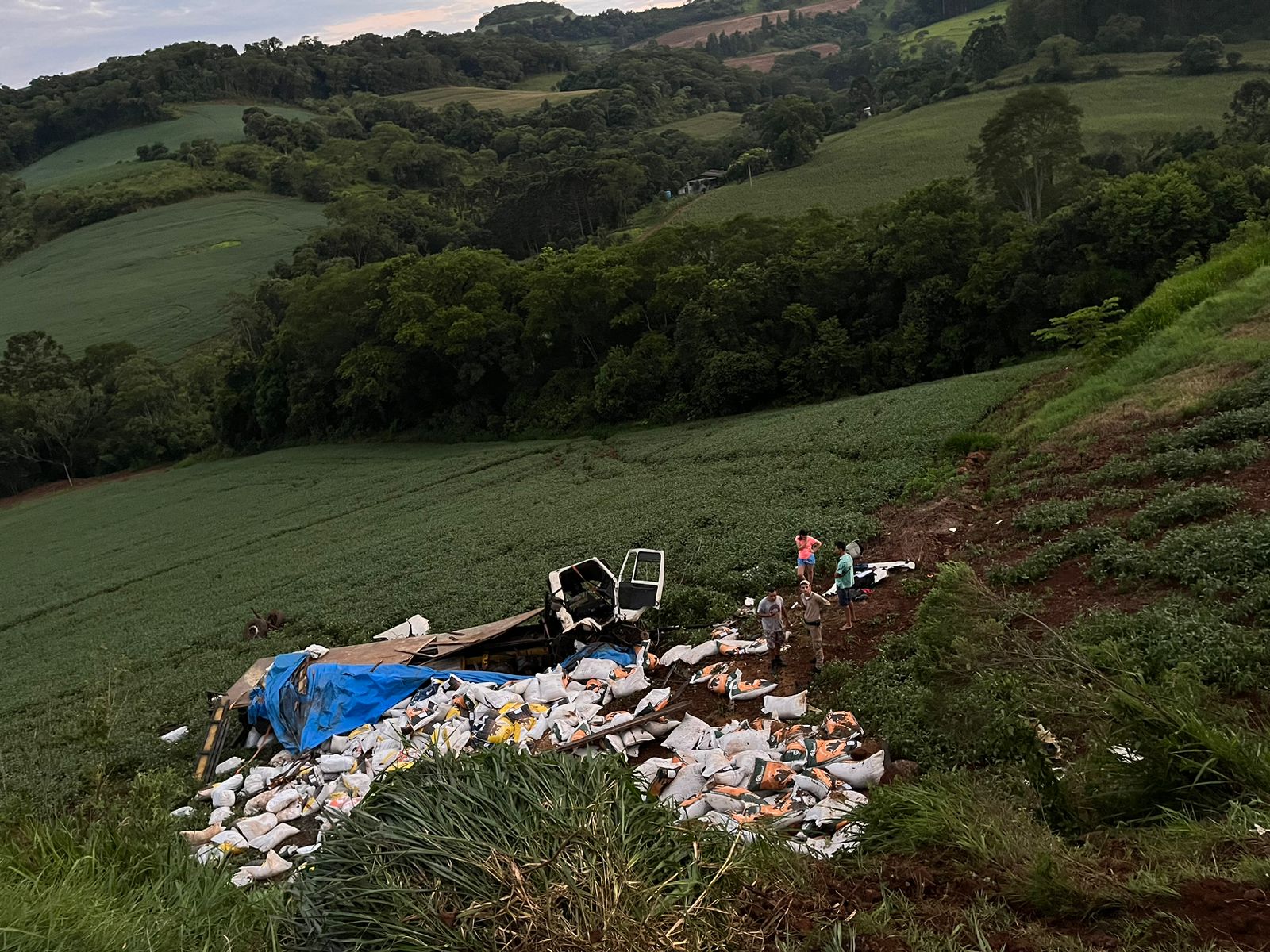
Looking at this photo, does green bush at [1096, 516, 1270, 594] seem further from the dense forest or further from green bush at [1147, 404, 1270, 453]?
the dense forest

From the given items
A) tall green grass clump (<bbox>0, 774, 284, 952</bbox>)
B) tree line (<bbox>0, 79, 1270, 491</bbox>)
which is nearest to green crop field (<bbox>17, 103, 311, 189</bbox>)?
tree line (<bbox>0, 79, 1270, 491</bbox>)

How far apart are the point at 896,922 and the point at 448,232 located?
92.0 metres

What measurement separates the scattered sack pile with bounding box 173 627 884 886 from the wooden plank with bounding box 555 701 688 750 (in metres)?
0.04

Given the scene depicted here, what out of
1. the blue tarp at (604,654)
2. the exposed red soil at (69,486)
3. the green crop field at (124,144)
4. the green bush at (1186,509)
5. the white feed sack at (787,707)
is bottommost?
the exposed red soil at (69,486)

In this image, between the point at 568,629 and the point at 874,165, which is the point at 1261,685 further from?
the point at 874,165

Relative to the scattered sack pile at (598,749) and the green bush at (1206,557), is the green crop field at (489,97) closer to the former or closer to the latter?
the scattered sack pile at (598,749)

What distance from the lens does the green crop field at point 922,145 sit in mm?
73062

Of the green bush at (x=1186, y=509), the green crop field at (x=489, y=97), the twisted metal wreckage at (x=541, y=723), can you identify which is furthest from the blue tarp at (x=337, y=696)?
the green crop field at (x=489, y=97)

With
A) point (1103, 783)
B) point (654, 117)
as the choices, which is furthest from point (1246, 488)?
point (654, 117)

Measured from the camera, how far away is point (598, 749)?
1067cm

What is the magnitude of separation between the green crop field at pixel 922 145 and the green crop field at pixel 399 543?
4223 cm

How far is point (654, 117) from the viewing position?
13812cm

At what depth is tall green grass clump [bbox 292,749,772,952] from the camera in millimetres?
5043

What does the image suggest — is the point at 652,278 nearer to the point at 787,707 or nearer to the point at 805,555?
the point at 805,555
